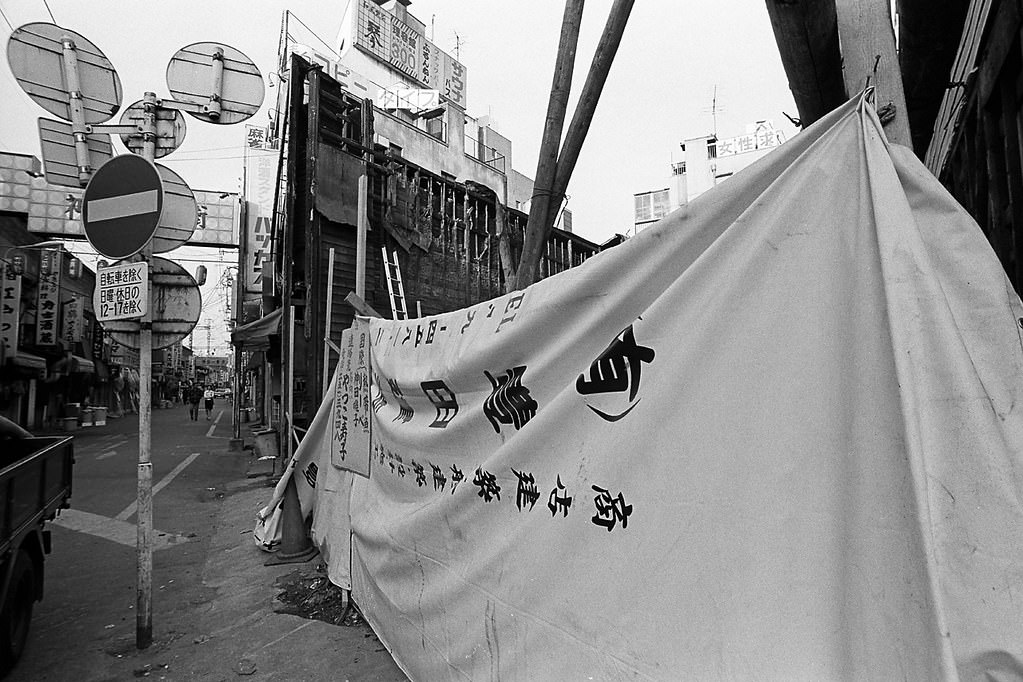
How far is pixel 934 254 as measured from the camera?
148 centimetres

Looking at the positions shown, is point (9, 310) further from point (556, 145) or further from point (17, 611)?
point (556, 145)

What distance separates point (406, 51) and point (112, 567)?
34.1 metres

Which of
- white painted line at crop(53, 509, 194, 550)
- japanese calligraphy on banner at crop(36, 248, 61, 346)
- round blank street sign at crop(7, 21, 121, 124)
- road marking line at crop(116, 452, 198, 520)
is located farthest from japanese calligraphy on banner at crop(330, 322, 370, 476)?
japanese calligraphy on banner at crop(36, 248, 61, 346)

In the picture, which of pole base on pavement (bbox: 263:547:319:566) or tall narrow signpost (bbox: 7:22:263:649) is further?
pole base on pavement (bbox: 263:547:319:566)

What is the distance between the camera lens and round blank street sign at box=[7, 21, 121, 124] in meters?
4.71

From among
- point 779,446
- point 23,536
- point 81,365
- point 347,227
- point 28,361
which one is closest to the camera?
point 779,446

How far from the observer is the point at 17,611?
3881mm

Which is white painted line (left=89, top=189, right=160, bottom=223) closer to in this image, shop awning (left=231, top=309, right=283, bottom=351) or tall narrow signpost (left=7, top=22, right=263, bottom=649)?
tall narrow signpost (left=7, top=22, right=263, bottom=649)

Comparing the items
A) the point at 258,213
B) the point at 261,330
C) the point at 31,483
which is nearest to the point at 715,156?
the point at 258,213

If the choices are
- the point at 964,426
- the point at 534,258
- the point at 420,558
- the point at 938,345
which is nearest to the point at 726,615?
the point at 964,426

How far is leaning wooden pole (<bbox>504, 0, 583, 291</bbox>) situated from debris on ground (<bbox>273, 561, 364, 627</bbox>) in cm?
307

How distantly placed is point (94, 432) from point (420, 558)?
80.7 ft

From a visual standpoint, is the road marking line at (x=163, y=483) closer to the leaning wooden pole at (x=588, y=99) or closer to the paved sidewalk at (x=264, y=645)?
the paved sidewalk at (x=264, y=645)

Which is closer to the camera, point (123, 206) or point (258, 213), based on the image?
point (123, 206)
